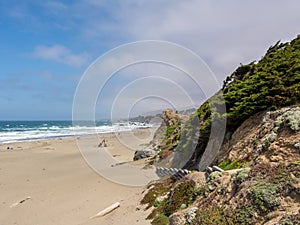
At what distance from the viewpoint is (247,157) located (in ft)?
30.5

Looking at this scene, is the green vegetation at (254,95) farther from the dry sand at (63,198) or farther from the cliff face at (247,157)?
the dry sand at (63,198)

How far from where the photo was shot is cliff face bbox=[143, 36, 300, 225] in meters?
5.27

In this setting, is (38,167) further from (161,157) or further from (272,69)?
(272,69)

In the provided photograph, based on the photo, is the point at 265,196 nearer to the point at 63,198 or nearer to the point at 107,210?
the point at 107,210

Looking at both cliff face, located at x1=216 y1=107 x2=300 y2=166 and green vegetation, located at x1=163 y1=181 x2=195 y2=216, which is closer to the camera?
cliff face, located at x1=216 y1=107 x2=300 y2=166

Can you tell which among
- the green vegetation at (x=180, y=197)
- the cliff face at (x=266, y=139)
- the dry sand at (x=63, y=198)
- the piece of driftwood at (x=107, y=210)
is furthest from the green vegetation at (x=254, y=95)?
the piece of driftwood at (x=107, y=210)

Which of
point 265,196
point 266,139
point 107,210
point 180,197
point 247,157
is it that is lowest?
point 107,210

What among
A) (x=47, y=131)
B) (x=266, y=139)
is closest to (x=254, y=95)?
(x=266, y=139)

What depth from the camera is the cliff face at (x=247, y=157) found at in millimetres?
5273

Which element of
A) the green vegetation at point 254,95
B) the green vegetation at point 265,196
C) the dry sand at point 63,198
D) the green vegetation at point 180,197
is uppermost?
the green vegetation at point 254,95

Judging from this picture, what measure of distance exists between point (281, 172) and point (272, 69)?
290 inches

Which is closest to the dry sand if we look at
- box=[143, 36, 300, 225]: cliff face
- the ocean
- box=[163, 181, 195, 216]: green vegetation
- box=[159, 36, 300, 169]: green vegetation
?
box=[163, 181, 195, 216]: green vegetation

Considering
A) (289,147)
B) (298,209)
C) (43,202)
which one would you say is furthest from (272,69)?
(43,202)

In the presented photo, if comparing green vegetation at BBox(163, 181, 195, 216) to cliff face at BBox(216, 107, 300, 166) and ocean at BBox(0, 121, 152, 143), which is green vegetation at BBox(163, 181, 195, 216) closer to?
cliff face at BBox(216, 107, 300, 166)
